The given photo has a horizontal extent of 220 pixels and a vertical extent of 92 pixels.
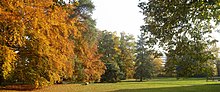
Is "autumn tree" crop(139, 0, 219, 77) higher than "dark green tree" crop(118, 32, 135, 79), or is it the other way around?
"dark green tree" crop(118, 32, 135, 79)

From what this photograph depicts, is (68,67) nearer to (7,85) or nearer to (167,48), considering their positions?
(7,85)

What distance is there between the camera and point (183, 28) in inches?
392

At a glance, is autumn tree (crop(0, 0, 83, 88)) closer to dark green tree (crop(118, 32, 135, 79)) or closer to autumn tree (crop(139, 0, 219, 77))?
autumn tree (crop(139, 0, 219, 77))

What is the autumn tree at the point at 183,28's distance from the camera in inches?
341

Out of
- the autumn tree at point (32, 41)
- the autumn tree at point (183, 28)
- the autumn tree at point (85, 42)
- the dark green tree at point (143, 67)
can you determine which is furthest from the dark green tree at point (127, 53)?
the autumn tree at point (183, 28)

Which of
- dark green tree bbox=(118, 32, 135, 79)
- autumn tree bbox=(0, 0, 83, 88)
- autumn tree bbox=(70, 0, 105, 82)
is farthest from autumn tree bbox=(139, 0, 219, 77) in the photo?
dark green tree bbox=(118, 32, 135, 79)

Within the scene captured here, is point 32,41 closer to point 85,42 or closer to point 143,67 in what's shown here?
point 85,42

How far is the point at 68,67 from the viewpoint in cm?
3381

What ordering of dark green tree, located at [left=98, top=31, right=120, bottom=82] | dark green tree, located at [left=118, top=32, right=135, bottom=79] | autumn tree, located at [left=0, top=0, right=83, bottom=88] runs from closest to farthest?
autumn tree, located at [left=0, top=0, right=83, bottom=88]
dark green tree, located at [left=98, top=31, right=120, bottom=82]
dark green tree, located at [left=118, top=32, right=135, bottom=79]

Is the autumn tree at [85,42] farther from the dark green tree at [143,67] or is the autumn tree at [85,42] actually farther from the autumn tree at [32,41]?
the dark green tree at [143,67]

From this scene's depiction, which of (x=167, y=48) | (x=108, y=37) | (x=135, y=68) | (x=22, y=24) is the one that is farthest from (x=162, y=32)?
(x=135, y=68)

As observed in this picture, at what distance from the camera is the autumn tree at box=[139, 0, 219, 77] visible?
8.67m

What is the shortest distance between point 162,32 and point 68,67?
967 inches

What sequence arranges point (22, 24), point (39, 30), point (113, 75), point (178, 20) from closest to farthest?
1. point (178, 20)
2. point (22, 24)
3. point (39, 30)
4. point (113, 75)
